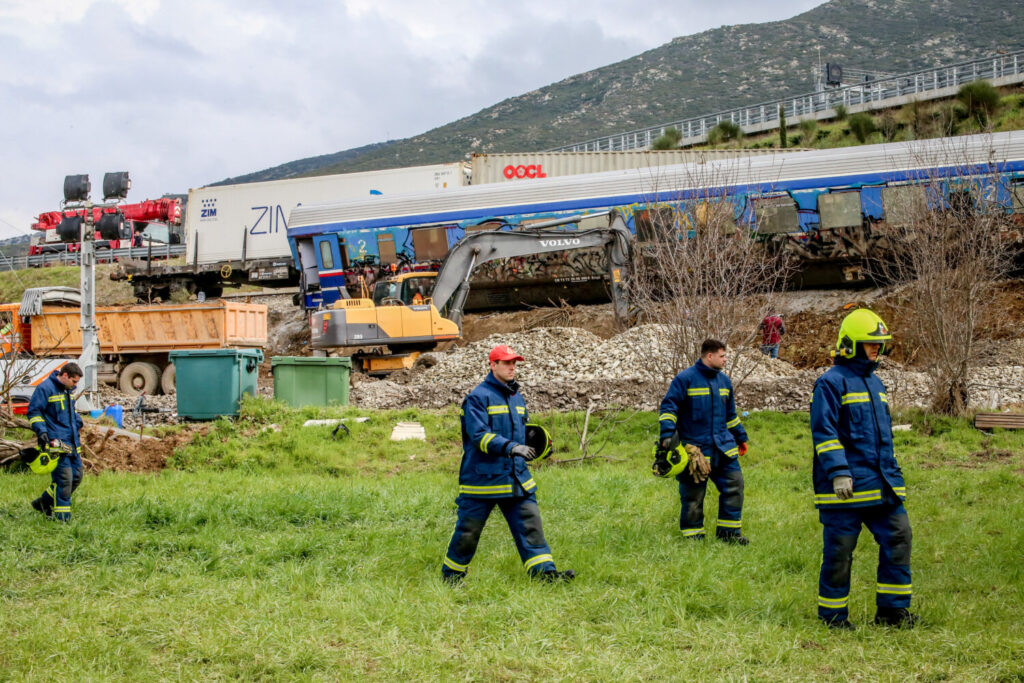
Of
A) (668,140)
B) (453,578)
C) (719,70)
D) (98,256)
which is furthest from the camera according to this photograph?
(719,70)

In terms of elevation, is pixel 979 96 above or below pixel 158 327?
above

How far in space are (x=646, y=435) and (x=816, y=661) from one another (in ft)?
28.9

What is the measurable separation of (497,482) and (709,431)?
83.6 inches

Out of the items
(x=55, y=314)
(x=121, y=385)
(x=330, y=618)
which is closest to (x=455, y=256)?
(x=121, y=385)

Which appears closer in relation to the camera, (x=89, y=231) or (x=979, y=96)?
(x=89, y=231)

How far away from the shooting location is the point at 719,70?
11456 cm

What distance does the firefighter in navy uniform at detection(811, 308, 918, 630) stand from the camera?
5312 millimetres

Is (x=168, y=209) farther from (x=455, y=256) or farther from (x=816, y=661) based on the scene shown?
(x=816, y=661)

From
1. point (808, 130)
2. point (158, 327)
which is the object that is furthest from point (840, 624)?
point (808, 130)

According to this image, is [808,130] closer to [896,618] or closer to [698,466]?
[698,466]

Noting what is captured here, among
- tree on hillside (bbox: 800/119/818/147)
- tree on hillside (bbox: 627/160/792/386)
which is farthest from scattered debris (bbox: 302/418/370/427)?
tree on hillside (bbox: 800/119/818/147)

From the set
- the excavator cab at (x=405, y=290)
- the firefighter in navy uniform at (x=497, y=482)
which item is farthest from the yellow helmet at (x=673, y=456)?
the excavator cab at (x=405, y=290)

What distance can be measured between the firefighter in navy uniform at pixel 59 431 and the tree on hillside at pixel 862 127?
4277 centimetres

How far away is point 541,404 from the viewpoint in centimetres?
1586
